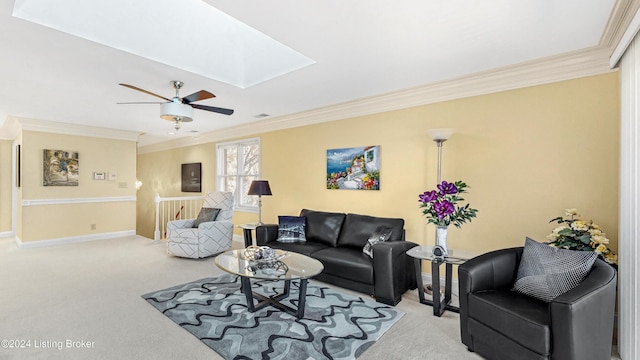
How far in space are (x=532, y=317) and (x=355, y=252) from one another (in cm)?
195

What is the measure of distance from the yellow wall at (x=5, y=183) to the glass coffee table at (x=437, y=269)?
8.93m

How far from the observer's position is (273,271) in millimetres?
2732

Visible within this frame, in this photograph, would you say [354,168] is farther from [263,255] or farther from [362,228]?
[263,255]

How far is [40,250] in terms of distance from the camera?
17.7 ft

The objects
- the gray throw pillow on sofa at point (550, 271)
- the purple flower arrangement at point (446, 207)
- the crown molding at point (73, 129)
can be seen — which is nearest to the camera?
the gray throw pillow on sofa at point (550, 271)

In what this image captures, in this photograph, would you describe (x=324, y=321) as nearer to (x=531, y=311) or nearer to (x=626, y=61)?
(x=531, y=311)

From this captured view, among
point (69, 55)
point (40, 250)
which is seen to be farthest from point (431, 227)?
point (40, 250)

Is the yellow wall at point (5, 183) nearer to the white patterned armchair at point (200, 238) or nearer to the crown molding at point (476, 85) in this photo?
the white patterned armchair at point (200, 238)

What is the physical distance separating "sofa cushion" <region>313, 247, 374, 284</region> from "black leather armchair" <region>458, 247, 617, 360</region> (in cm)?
106

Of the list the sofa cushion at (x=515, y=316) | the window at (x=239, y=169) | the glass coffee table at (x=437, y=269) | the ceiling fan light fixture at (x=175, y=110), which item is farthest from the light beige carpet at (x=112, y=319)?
the ceiling fan light fixture at (x=175, y=110)

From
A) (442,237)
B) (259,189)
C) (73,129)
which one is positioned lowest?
(442,237)

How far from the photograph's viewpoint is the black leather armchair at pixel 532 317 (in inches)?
67.7

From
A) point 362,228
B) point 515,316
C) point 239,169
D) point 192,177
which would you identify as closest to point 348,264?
point 362,228

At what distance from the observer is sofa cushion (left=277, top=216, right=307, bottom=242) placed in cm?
419
